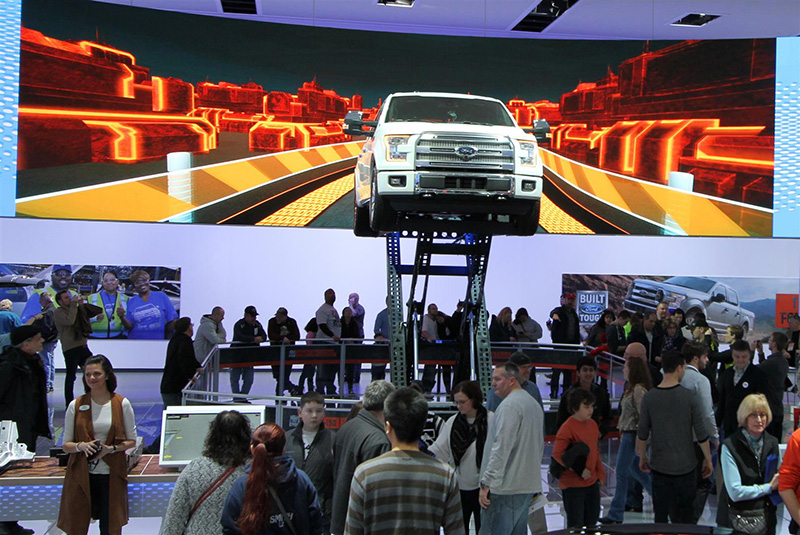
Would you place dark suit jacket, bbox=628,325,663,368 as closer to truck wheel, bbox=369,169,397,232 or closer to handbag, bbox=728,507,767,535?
truck wheel, bbox=369,169,397,232

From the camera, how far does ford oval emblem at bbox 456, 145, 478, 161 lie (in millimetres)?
7512

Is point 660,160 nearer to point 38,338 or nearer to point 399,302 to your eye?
point 399,302

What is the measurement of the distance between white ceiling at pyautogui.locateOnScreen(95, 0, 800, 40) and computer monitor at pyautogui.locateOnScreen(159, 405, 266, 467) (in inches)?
521

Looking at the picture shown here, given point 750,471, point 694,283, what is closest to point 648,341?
point 694,283

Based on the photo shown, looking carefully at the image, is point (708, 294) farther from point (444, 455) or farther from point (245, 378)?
point (444, 455)

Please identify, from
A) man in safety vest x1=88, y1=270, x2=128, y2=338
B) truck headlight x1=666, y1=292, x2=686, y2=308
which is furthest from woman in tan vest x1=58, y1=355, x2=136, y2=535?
truck headlight x1=666, y1=292, x2=686, y2=308

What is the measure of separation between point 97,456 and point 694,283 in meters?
14.3

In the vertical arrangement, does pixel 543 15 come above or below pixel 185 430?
above

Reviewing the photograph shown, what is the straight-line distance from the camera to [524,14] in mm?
17359

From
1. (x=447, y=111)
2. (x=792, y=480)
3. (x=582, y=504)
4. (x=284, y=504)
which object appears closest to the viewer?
(x=284, y=504)

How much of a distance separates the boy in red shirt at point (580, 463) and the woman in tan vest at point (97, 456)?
10.1 ft

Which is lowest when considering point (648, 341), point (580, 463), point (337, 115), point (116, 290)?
point (580, 463)

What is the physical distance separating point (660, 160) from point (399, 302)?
9917mm

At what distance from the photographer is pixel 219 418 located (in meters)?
3.81
